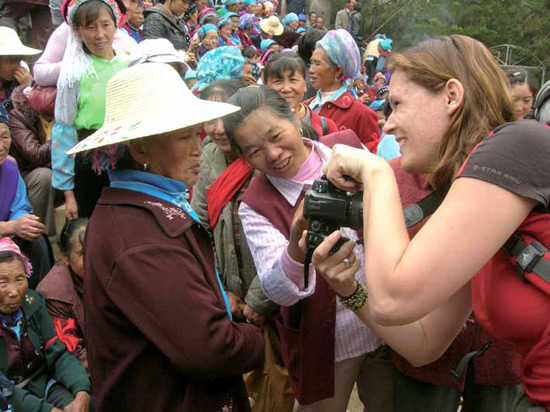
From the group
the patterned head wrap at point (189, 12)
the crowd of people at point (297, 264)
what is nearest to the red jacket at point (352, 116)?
the crowd of people at point (297, 264)

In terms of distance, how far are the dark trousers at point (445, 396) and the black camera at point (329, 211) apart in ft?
2.95

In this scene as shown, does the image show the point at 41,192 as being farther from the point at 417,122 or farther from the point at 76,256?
the point at 417,122

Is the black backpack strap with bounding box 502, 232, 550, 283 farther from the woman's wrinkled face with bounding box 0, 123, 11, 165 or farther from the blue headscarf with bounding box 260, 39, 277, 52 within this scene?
the blue headscarf with bounding box 260, 39, 277, 52

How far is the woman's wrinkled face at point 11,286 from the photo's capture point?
110 inches

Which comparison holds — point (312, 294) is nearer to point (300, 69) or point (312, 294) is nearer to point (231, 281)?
point (231, 281)

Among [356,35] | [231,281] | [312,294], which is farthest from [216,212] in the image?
[356,35]

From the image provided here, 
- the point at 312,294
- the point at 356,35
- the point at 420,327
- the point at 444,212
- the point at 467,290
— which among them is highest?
the point at 444,212

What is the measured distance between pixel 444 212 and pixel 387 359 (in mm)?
1292

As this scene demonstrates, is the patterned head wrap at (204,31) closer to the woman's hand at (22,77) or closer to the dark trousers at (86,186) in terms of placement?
the woman's hand at (22,77)

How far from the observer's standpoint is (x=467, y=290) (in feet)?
4.95

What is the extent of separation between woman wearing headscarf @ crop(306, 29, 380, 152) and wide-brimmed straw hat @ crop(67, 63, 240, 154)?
2.39 metres

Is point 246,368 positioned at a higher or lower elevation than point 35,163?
higher

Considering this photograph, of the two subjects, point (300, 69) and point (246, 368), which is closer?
point (246, 368)

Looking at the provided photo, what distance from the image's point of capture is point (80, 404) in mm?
2834
